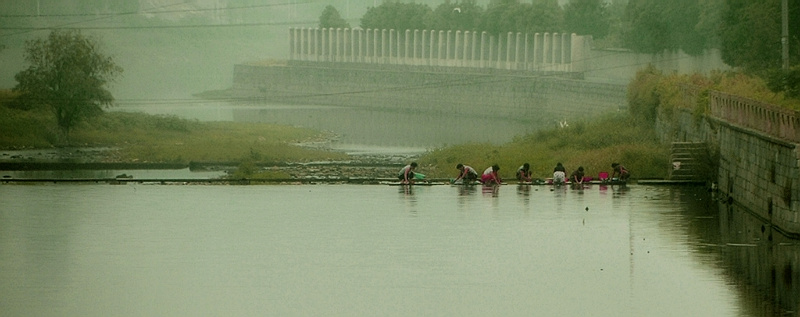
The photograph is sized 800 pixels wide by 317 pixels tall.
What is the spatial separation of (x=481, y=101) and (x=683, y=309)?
97.0 meters

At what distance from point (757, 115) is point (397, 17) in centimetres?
11485

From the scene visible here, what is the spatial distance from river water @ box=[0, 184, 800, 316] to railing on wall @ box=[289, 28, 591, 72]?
74.9 meters

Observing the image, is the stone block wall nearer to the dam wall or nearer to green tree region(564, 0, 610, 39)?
the dam wall

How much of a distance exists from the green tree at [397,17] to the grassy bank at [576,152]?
7978 cm

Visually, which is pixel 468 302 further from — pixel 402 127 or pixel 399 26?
pixel 399 26

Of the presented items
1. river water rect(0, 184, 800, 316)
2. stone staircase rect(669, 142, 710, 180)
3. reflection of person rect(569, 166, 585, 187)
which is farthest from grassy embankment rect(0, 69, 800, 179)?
river water rect(0, 184, 800, 316)

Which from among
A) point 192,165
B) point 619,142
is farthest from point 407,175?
point 192,165

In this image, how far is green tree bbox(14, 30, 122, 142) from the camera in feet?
261

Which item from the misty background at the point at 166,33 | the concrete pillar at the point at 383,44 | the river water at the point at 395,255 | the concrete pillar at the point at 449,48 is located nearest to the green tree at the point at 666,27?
the concrete pillar at the point at 449,48

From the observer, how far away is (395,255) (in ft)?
105

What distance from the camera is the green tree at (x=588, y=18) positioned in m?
126

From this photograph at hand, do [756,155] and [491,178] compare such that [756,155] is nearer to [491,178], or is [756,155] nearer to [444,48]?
[491,178]

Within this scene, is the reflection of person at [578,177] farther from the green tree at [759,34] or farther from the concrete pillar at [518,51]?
the concrete pillar at [518,51]

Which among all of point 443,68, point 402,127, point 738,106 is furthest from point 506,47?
point 738,106
